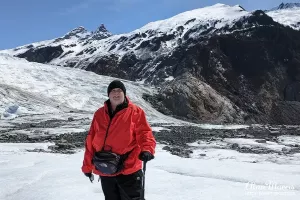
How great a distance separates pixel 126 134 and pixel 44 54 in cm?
13609

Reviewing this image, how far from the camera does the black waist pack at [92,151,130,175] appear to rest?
4.06m

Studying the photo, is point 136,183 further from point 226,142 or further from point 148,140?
point 226,142

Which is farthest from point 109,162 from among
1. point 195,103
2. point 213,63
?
point 213,63

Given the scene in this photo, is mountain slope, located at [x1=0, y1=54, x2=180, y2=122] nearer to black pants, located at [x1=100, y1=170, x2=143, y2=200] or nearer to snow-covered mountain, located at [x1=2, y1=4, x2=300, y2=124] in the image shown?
snow-covered mountain, located at [x1=2, y1=4, x2=300, y2=124]

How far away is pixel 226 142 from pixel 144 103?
22.9 m

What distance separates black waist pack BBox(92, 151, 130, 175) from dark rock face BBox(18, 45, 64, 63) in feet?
432

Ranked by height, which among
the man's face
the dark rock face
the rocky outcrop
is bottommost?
the rocky outcrop

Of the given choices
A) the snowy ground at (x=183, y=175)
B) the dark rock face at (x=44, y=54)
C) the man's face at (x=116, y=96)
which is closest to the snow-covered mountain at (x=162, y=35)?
the dark rock face at (x=44, y=54)

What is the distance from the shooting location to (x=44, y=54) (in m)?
134

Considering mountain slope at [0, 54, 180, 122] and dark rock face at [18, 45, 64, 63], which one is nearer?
mountain slope at [0, 54, 180, 122]

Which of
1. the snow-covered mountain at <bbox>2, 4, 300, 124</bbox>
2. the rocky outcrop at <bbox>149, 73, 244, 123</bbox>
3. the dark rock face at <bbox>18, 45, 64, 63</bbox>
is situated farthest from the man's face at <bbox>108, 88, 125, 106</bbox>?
the dark rock face at <bbox>18, 45, 64, 63</bbox>

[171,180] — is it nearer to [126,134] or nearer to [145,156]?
[145,156]

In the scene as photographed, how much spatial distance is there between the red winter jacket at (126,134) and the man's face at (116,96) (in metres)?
0.10

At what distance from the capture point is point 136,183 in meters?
4.18
